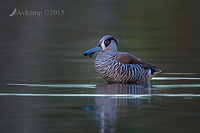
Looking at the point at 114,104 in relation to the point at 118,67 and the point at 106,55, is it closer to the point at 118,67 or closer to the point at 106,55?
the point at 118,67

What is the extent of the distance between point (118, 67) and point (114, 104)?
326cm

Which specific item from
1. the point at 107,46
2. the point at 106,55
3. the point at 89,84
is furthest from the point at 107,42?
the point at 89,84

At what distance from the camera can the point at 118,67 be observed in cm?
1416

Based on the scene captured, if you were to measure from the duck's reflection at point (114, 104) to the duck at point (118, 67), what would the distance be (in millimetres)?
542

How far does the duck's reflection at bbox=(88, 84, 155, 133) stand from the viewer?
372 inches

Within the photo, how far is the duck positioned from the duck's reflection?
0.54m

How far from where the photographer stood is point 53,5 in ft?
137

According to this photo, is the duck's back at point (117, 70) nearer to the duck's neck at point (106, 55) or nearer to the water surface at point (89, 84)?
the duck's neck at point (106, 55)

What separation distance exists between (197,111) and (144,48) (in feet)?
36.8

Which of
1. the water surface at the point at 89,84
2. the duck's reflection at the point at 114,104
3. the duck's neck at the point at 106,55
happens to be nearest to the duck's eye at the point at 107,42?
the duck's neck at the point at 106,55

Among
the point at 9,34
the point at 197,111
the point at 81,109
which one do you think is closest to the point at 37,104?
the point at 81,109

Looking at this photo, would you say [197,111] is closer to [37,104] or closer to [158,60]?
[37,104]

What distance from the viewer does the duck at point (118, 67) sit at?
14.1 meters

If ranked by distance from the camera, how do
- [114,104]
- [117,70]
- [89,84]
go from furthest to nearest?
[117,70] < [89,84] < [114,104]
